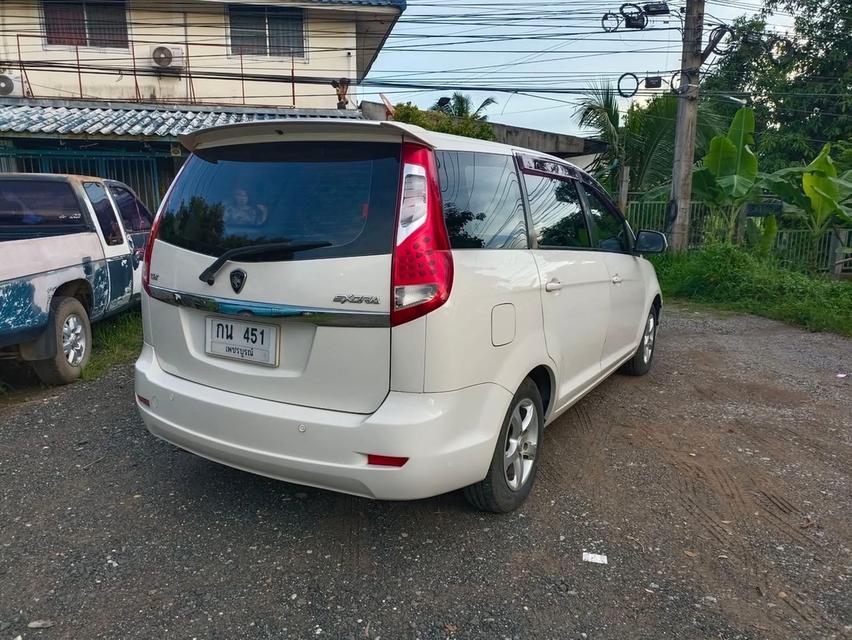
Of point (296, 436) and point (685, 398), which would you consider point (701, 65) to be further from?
point (296, 436)

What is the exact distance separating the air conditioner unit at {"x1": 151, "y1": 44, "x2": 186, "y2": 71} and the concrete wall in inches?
8.1

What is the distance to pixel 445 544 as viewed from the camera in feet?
9.44

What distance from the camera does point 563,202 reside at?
3.74 meters

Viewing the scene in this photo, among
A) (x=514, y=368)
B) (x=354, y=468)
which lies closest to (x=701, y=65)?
(x=514, y=368)

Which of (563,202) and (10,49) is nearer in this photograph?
(563,202)

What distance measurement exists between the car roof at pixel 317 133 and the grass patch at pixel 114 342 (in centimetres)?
328

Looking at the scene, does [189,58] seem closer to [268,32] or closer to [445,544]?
[268,32]

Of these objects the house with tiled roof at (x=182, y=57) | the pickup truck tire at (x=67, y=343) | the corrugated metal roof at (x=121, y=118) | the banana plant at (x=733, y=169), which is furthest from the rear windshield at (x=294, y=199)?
the house with tiled roof at (x=182, y=57)

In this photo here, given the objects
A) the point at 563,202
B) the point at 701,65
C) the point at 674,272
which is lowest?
the point at 674,272

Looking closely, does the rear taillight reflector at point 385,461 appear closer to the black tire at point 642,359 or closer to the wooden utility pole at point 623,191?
the black tire at point 642,359

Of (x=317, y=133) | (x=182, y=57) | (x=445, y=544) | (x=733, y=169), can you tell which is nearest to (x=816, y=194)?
(x=733, y=169)

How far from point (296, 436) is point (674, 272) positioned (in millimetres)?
9669

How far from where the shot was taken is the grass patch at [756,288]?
828cm

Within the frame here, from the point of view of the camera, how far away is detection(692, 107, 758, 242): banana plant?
10508mm
